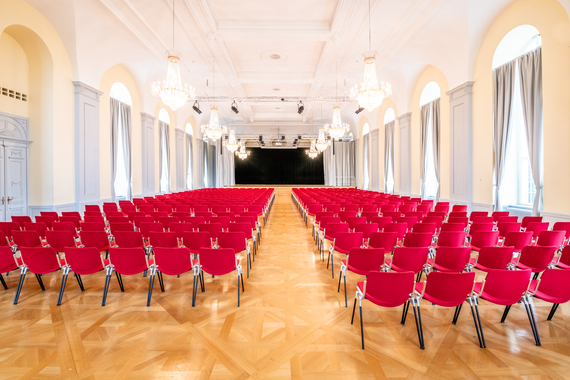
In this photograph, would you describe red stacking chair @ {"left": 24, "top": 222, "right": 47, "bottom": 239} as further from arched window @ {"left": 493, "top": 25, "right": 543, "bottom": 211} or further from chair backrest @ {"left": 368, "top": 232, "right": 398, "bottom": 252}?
arched window @ {"left": 493, "top": 25, "right": 543, "bottom": 211}

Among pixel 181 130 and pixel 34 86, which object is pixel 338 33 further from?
pixel 181 130

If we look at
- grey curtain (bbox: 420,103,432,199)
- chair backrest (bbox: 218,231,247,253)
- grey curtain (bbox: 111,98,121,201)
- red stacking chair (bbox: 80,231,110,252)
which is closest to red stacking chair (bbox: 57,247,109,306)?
red stacking chair (bbox: 80,231,110,252)

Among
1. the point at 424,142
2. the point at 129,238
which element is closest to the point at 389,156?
the point at 424,142

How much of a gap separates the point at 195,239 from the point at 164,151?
41.4 ft

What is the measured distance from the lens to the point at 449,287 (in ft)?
8.59

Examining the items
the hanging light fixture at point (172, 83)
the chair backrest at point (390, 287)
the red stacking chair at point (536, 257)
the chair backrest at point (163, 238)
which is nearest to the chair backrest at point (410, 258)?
the chair backrest at point (390, 287)

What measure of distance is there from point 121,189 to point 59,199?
13.3ft

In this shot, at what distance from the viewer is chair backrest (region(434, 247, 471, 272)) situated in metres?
3.45

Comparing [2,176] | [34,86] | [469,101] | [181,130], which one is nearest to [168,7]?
[34,86]

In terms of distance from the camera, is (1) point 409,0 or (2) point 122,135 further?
(2) point 122,135

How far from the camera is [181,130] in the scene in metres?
17.8

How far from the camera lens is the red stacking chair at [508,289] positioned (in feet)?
8.58

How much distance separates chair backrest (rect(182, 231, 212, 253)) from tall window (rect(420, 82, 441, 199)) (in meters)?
10.1

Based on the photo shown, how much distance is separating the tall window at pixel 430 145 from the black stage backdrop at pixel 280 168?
19185 mm
